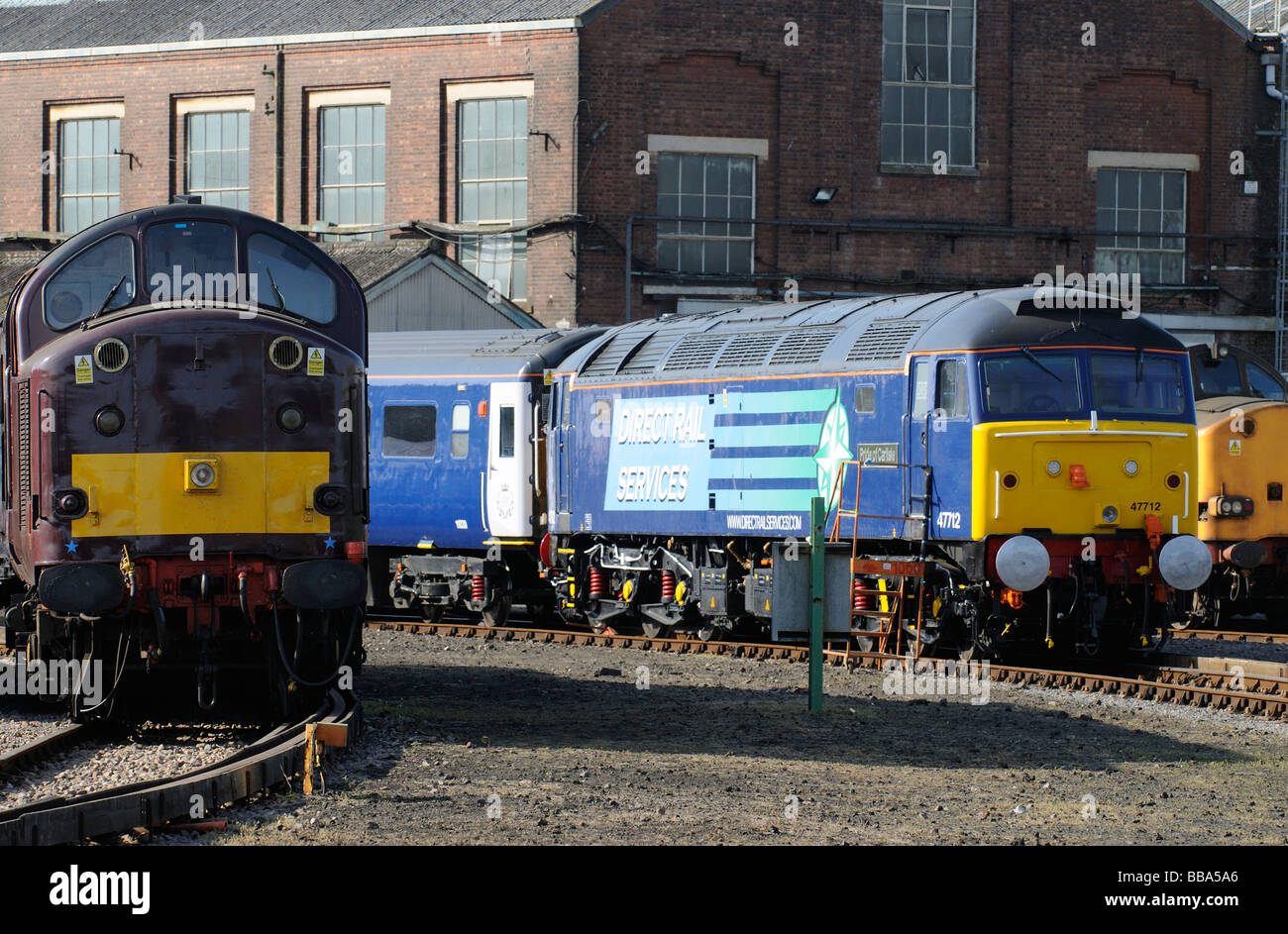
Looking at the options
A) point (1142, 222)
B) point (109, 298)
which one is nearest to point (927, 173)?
point (1142, 222)

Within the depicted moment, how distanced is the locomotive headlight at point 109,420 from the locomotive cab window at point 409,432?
11.5m

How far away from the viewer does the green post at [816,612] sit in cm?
1467

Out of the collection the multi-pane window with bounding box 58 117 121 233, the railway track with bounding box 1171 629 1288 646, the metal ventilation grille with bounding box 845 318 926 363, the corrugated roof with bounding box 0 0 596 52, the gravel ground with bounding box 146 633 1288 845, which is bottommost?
the gravel ground with bounding box 146 633 1288 845

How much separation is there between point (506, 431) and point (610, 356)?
6.13ft

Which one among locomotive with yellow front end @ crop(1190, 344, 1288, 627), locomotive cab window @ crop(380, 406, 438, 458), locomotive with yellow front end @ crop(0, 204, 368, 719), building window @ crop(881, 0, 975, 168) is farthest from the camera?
building window @ crop(881, 0, 975, 168)

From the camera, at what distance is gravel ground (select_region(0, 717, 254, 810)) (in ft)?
35.0

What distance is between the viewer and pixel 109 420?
479 inches

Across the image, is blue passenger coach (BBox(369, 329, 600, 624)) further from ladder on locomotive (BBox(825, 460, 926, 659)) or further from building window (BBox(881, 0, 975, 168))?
building window (BBox(881, 0, 975, 168))

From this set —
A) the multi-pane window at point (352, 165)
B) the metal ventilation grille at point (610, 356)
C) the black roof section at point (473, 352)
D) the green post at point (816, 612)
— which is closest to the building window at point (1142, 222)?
the multi-pane window at point (352, 165)

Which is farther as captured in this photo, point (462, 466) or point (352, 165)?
point (352, 165)

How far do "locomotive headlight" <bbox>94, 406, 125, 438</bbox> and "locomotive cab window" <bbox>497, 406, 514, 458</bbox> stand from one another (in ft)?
35.9

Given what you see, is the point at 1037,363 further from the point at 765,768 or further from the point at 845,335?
the point at 765,768

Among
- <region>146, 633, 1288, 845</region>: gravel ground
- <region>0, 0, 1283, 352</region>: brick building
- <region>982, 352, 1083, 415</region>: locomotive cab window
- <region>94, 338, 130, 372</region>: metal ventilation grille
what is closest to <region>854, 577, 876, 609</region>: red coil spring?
<region>146, 633, 1288, 845</region>: gravel ground

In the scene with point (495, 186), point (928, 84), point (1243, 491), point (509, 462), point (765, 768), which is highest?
point (928, 84)
